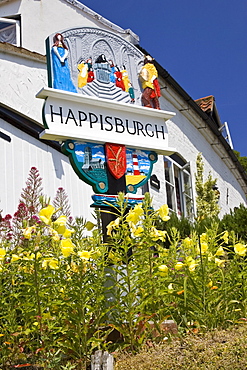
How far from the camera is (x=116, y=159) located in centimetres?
419

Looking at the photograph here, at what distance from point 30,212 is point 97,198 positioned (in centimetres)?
138

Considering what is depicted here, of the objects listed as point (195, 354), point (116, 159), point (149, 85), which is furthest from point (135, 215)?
point (149, 85)

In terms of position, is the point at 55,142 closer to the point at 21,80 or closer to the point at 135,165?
the point at 21,80

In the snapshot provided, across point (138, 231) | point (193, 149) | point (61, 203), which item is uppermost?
point (193, 149)

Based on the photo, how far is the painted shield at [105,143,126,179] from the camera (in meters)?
4.14

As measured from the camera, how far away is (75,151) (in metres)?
4.01

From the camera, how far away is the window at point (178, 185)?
11664 millimetres

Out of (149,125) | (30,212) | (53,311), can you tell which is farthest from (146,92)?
(53,311)

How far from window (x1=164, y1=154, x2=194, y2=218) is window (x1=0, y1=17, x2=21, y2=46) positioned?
13.6 ft

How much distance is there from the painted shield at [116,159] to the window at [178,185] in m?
7.35

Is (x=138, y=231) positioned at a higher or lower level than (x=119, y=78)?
lower

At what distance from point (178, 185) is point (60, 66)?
8566mm

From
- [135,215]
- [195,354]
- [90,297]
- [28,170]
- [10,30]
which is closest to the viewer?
[195,354]

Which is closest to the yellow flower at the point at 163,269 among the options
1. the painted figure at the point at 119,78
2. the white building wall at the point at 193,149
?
the painted figure at the point at 119,78
